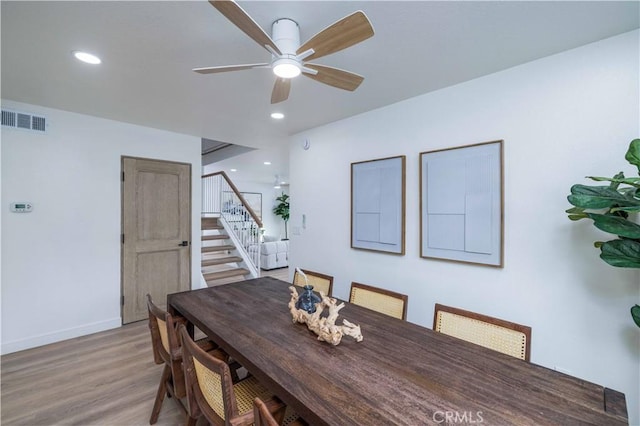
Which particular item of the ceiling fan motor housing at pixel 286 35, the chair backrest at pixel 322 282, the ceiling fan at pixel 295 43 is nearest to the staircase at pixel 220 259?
the chair backrest at pixel 322 282

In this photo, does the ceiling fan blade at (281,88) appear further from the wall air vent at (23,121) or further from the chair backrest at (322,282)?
the wall air vent at (23,121)

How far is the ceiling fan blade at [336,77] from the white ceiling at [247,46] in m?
0.28

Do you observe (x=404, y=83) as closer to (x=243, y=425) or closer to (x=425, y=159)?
(x=425, y=159)

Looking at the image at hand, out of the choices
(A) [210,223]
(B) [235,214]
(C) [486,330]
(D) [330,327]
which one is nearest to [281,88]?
(D) [330,327]

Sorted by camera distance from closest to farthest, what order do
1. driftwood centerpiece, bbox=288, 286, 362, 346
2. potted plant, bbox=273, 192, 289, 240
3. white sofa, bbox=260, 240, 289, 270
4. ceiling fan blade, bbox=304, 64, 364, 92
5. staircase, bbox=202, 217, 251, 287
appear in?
driftwood centerpiece, bbox=288, 286, 362, 346, ceiling fan blade, bbox=304, 64, 364, 92, staircase, bbox=202, 217, 251, 287, white sofa, bbox=260, 240, 289, 270, potted plant, bbox=273, 192, 289, 240

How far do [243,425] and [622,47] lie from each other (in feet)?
9.62

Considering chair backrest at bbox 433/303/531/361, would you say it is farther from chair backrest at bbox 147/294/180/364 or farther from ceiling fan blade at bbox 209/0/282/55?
ceiling fan blade at bbox 209/0/282/55

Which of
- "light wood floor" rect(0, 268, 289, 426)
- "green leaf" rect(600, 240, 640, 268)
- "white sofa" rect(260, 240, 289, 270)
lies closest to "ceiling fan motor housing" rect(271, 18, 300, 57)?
"green leaf" rect(600, 240, 640, 268)

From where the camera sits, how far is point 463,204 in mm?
2408

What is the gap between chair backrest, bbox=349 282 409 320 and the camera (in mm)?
1946

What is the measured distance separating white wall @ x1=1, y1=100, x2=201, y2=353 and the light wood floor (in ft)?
0.94

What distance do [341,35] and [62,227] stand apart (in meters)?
3.63

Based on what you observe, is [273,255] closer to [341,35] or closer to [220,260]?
[220,260]

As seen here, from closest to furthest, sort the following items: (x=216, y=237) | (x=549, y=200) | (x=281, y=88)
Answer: (x=281, y=88) → (x=549, y=200) → (x=216, y=237)
